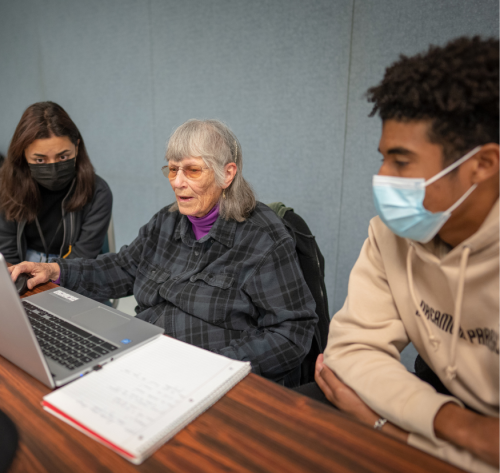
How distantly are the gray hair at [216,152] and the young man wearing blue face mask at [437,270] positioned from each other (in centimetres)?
58

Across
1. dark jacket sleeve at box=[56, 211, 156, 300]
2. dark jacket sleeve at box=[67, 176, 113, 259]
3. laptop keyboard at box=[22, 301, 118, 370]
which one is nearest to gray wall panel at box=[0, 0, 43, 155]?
dark jacket sleeve at box=[67, 176, 113, 259]

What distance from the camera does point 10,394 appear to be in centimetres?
72

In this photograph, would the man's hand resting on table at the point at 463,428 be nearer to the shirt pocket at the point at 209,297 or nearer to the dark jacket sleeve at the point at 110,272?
the shirt pocket at the point at 209,297

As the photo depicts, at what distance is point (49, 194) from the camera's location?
2.01 m

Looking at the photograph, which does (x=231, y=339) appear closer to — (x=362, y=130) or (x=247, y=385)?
(x=247, y=385)

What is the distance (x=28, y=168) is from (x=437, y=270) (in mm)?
1868

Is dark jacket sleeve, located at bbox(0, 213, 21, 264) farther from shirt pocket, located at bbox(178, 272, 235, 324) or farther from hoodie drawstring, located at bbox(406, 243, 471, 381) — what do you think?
hoodie drawstring, located at bbox(406, 243, 471, 381)

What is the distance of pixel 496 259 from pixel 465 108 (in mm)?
278

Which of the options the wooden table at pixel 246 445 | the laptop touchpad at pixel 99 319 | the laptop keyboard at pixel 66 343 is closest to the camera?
the wooden table at pixel 246 445

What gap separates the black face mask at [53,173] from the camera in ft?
6.04

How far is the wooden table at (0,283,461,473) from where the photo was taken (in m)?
0.57

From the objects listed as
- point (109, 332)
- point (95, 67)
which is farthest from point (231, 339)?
point (95, 67)

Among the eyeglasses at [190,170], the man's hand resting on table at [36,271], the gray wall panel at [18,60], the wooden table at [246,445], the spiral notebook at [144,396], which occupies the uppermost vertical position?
the gray wall panel at [18,60]

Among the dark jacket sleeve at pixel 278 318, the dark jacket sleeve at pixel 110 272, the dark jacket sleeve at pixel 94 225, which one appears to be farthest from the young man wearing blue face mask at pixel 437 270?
the dark jacket sleeve at pixel 94 225
